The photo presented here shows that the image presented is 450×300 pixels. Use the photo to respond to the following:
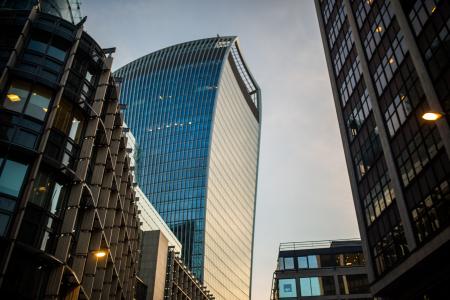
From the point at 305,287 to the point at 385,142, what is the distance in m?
43.8

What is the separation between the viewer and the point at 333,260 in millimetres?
75500

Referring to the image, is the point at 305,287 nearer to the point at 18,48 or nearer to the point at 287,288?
the point at 287,288

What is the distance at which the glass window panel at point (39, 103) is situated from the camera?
25266 millimetres

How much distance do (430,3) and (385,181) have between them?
15.3 m

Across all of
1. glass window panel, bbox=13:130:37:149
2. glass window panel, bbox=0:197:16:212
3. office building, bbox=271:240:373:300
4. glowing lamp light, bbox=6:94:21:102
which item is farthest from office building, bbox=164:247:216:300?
glowing lamp light, bbox=6:94:21:102

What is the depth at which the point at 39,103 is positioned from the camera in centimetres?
2591

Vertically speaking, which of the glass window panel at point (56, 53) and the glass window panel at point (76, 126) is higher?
the glass window panel at point (56, 53)

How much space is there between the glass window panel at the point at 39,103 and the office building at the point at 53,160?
6 cm

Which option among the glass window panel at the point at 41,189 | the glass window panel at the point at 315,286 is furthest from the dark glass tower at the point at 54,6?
the glass window panel at the point at 315,286

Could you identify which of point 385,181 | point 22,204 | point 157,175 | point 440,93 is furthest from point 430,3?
point 157,175

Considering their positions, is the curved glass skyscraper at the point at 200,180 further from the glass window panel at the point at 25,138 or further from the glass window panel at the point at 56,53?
the glass window panel at the point at 25,138

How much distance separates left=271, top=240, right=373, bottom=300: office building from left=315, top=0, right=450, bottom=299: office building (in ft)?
110

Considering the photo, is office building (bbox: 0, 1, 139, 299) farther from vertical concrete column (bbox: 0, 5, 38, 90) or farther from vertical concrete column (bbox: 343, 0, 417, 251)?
vertical concrete column (bbox: 343, 0, 417, 251)

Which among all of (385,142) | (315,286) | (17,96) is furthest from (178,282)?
(17,96)
